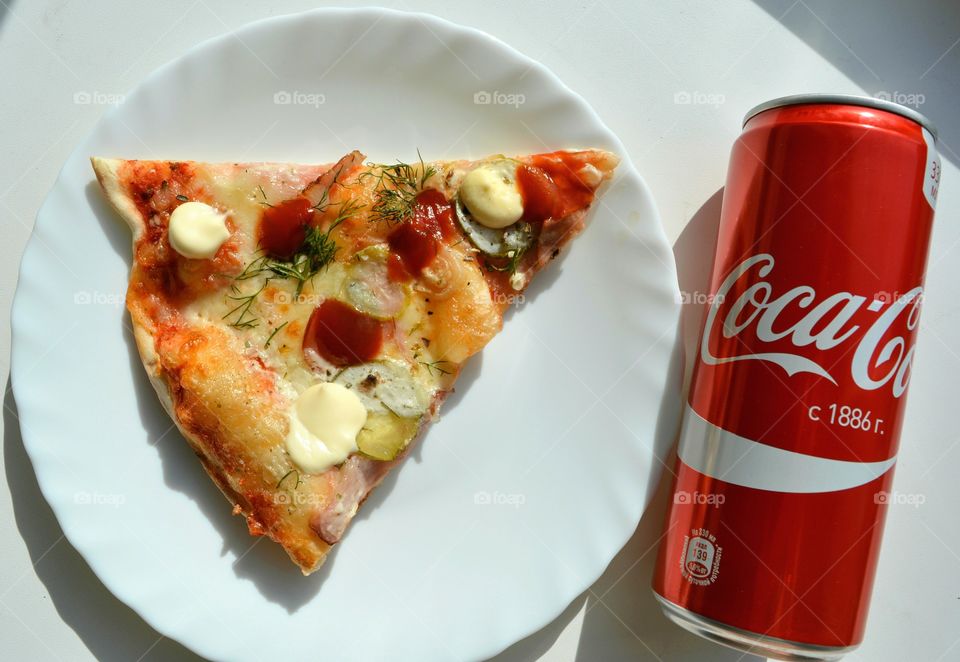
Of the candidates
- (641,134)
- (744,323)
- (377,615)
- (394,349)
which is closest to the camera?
(744,323)

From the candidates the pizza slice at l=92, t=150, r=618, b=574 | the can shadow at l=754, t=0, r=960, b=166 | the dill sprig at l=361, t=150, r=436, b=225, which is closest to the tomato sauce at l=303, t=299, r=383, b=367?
the pizza slice at l=92, t=150, r=618, b=574

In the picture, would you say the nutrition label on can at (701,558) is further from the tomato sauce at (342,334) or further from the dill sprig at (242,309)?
the dill sprig at (242,309)

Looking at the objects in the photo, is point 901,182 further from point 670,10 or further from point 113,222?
point 113,222

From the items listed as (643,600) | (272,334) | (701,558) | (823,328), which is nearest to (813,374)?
(823,328)

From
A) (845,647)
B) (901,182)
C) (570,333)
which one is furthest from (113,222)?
(845,647)

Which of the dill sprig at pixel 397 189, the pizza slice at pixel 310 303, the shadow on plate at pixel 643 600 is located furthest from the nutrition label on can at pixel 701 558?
the dill sprig at pixel 397 189

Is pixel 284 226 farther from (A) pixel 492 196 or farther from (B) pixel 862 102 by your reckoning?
(B) pixel 862 102
